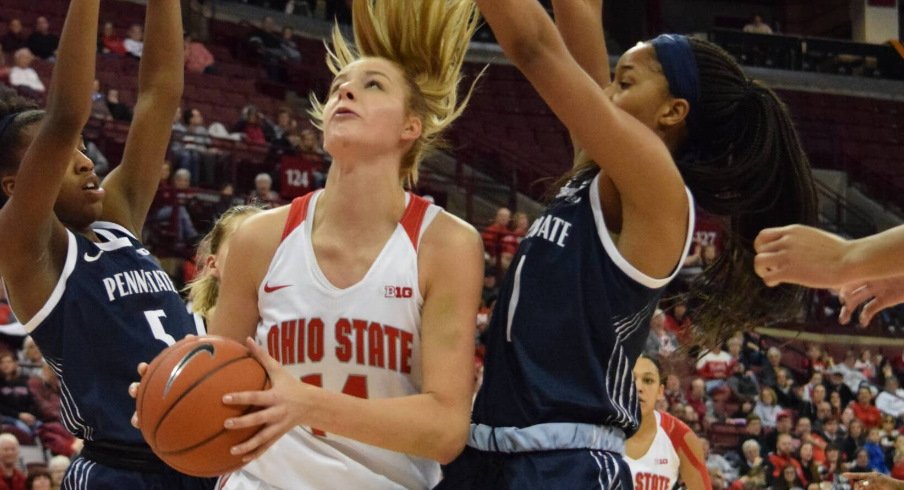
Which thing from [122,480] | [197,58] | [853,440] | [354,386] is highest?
[197,58]

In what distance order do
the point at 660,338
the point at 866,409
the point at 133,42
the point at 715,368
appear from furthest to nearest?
the point at 133,42
the point at 866,409
the point at 715,368
the point at 660,338

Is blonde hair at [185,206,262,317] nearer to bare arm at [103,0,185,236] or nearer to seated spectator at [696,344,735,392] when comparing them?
bare arm at [103,0,185,236]

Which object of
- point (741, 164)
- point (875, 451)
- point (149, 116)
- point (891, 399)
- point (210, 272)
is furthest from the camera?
point (891, 399)

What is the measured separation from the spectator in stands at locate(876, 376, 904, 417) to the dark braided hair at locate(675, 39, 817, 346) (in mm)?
11158

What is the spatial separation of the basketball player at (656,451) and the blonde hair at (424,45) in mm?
2941

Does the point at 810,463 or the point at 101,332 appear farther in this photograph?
the point at 810,463

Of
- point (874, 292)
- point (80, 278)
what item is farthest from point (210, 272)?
point (874, 292)

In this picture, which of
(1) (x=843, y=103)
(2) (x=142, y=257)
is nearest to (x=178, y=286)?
(2) (x=142, y=257)

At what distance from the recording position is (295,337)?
2.99 meters

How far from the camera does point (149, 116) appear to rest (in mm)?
4059

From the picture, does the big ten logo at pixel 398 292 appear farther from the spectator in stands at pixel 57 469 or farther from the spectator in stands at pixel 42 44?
the spectator in stands at pixel 42 44

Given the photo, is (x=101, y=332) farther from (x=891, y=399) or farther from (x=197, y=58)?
(x=891, y=399)

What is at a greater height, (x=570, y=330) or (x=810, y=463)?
(x=570, y=330)

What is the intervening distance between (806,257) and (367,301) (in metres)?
1.03
